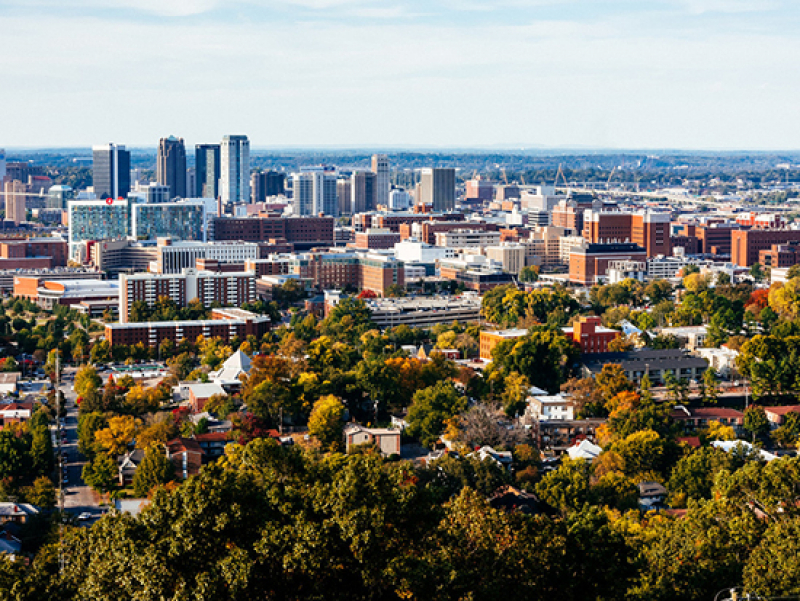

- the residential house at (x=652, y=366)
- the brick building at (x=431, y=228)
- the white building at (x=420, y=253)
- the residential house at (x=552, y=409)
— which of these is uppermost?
the brick building at (x=431, y=228)

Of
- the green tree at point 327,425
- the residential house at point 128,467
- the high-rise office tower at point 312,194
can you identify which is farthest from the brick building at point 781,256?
the high-rise office tower at point 312,194

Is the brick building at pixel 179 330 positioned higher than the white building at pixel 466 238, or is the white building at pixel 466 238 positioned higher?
the white building at pixel 466 238

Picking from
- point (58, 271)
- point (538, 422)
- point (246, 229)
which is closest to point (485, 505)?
point (538, 422)

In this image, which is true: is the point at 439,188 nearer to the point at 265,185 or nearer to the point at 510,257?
the point at 265,185

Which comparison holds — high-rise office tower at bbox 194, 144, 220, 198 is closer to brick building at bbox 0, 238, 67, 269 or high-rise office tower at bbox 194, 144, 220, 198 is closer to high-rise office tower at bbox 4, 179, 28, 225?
high-rise office tower at bbox 4, 179, 28, 225

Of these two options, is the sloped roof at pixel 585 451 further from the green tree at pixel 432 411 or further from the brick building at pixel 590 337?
the brick building at pixel 590 337
